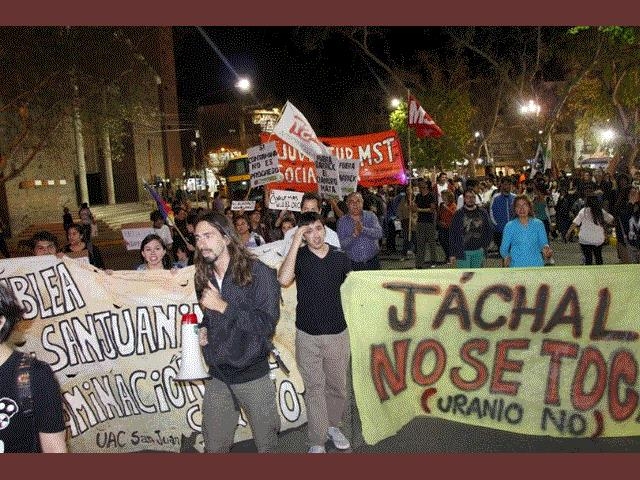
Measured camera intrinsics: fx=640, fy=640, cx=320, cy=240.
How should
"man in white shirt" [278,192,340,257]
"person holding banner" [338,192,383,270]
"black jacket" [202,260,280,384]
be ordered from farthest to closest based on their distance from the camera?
"person holding banner" [338,192,383,270] → "man in white shirt" [278,192,340,257] → "black jacket" [202,260,280,384]

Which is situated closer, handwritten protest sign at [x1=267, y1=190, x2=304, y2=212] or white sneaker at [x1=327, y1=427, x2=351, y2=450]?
white sneaker at [x1=327, y1=427, x2=351, y2=450]

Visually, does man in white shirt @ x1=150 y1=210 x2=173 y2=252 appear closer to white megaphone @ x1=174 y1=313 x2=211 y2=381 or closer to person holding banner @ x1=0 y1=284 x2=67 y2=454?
white megaphone @ x1=174 y1=313 x2=211 y2=381

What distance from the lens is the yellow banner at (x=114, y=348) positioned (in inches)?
190

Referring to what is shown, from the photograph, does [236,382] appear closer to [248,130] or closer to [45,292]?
[45,292]

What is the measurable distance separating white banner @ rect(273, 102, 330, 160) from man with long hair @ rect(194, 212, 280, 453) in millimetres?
5049

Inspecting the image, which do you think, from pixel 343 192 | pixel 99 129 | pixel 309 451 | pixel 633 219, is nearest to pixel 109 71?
pixel 99 129

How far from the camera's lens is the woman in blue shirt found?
22.9 feet

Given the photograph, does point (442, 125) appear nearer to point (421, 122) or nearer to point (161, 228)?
point (421, 122)

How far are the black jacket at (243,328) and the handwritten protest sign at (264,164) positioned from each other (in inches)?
211

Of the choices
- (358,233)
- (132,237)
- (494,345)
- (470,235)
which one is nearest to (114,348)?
(494,345)

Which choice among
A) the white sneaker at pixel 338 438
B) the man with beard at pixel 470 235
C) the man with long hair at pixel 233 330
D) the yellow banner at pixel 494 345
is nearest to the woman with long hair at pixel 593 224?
the man with beard at pixel 470 235

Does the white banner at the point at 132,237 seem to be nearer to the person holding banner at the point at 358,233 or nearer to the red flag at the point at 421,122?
the person holding banner at the point at 358,233

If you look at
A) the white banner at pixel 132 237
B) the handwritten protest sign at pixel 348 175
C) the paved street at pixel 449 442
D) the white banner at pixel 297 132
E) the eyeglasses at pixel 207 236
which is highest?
the white banner at pixel 297 132

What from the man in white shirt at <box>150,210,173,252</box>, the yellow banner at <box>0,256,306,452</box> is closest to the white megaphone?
the yellow banner at <box>0,256,306,452</box>
